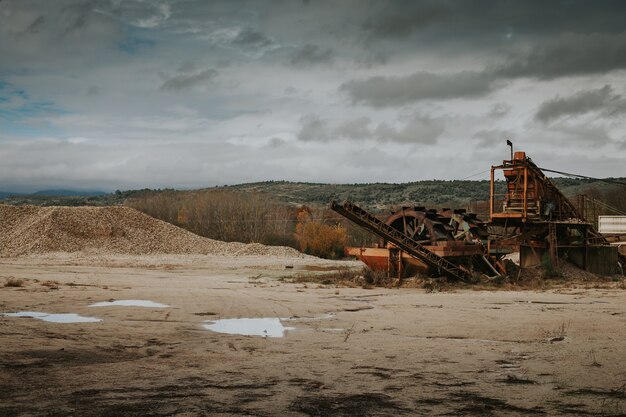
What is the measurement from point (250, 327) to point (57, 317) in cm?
401

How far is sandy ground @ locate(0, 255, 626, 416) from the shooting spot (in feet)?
24.1

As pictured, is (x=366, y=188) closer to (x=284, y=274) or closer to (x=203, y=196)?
(x=203, y=196)

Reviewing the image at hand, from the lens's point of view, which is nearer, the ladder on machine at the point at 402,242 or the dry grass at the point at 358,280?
the ladder on machine at the point at 402,242

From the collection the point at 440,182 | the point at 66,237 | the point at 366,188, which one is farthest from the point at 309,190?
the point at 66,237

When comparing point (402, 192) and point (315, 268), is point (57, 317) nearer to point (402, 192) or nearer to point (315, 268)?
point (315, 268)

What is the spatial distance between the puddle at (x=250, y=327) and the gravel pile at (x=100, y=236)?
84.5 feet

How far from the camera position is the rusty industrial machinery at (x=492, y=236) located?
23.3m

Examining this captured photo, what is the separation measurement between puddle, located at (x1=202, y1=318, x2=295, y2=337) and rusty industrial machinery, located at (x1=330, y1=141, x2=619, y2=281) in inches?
321

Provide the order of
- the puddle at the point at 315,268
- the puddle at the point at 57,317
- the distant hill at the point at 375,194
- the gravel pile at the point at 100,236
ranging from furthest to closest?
the distant hill at the point at 375,194 → the gravel pile at the point at 100,236 → the puddle at the point at 315,268 → the puddle at the point at 57,317

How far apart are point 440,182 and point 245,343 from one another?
109408 millimetres

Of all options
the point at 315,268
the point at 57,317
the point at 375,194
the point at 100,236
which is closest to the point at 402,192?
the point at 375,194

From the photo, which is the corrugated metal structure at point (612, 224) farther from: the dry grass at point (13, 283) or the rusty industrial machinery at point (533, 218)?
the dry grass at point (13, 283)

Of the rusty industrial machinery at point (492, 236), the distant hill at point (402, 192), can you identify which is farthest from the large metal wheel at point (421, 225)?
the distant hill at point (402, 192)

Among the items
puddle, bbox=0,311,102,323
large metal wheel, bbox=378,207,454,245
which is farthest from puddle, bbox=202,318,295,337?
large metal wheel, bbox=378,207,454,245
